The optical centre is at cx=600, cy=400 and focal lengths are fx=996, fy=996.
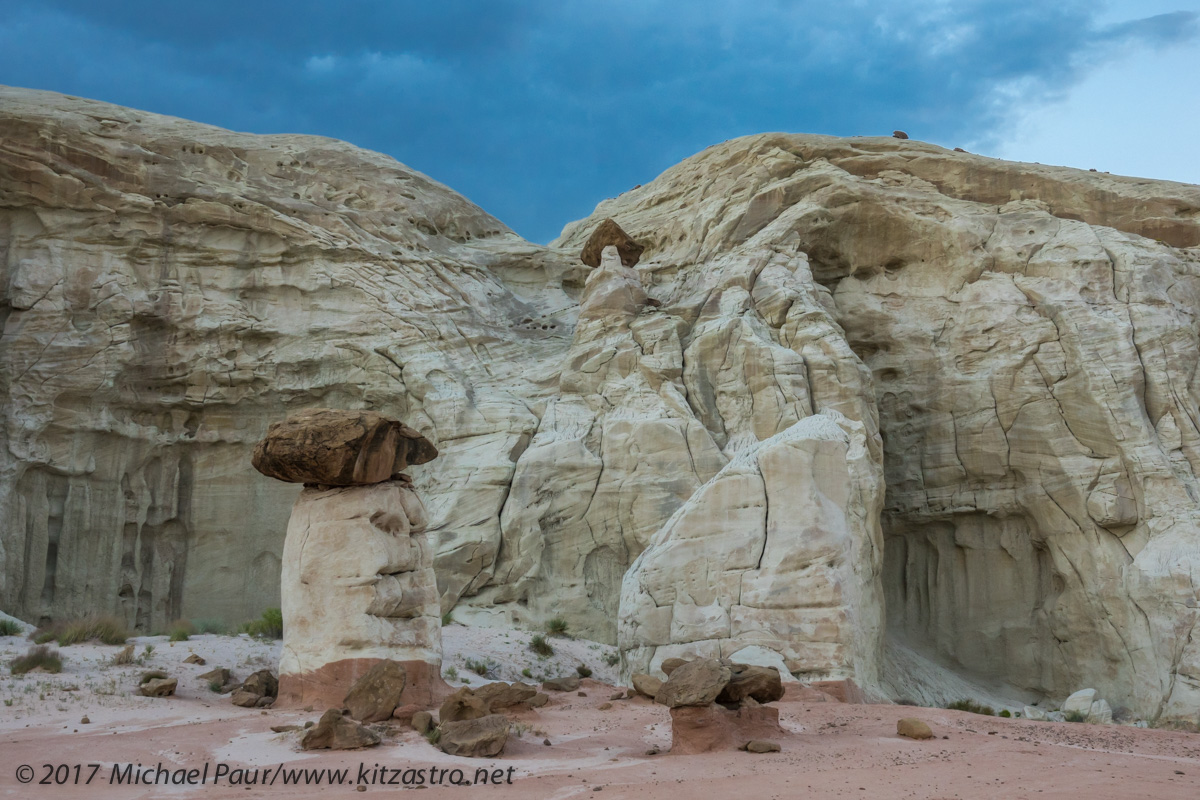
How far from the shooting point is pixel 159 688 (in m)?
11.3

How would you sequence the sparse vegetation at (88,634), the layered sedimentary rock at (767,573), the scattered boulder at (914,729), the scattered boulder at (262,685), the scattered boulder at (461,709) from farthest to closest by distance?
the sparse vegetation at (88,634) < the layered sedimentary rock at (767,573) < the scattered boulder at (262,685) < the scattered boulder at (461,709) < the scattered boulder at (914,729)

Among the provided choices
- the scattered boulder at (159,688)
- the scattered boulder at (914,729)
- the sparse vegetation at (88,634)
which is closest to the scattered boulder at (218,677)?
the scattered boulder at (159,688)

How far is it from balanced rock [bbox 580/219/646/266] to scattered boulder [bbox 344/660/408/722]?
45.1 ft

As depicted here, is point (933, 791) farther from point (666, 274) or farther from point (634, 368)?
point (666, 274)

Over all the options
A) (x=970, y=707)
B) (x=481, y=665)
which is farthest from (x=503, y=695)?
(x=970, y=707)

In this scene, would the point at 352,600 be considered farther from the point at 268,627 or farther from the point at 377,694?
the point at 268,627

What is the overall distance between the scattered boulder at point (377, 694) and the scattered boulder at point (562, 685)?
353 centimetres

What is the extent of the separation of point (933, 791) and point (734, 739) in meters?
2.31

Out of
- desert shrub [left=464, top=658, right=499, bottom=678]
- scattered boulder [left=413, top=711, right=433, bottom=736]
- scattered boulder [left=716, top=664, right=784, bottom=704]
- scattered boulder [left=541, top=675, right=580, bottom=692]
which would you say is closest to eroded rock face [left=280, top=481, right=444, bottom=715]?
scattered boulder [left=413, top=711, right=433, bottom=736]

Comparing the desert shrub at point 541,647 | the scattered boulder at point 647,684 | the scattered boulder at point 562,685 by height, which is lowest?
the scattered boulder at point 562,685

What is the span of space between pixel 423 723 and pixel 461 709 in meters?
0.43

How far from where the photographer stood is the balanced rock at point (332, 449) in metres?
11.5

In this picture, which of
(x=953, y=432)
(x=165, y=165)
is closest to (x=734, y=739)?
(x=953, y=432)

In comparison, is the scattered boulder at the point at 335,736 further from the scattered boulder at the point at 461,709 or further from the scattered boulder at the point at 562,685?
the scattered boulder at the point at 562,685
